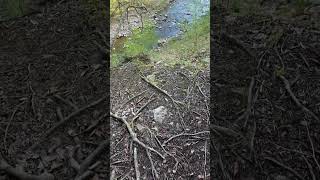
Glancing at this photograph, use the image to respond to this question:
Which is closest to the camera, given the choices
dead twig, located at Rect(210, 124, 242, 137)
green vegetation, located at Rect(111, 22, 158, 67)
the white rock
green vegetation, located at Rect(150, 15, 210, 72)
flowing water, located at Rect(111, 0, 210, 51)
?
dead twig, located at Rect(210, 124, 242, 137)

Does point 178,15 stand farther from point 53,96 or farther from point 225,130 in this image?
point 225,130

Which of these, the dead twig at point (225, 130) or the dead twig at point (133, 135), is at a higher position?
the dead twig at point (225, 130)

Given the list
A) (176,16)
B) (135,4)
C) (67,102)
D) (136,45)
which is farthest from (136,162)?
(135,4)

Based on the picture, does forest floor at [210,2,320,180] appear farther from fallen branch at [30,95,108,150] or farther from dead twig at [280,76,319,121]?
fallen branch at [30,95,108,150]

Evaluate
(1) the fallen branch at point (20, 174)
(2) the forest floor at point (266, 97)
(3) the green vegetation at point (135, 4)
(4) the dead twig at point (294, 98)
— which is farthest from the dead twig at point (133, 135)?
(3) the green vegetation at point (135, 4)

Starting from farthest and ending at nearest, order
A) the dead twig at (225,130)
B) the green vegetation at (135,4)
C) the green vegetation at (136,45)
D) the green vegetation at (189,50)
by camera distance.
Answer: the green vegetation at (135,4)
the green vegetation at (136,45)
the green vegetation at (189,50)
the dead twig at (225,130)

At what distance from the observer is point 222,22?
4301mm

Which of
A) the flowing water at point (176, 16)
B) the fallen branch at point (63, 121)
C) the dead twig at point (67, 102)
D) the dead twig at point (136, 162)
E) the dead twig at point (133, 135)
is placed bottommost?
the dead twig at point (136, 162)

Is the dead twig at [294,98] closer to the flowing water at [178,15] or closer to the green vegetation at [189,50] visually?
the green vegetation at [189,50]

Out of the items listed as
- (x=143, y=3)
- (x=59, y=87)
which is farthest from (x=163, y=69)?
(x=143, y=3)

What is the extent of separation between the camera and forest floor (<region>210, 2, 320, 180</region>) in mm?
2732

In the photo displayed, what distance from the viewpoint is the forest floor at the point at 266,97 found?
108 inches

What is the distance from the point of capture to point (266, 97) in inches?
127

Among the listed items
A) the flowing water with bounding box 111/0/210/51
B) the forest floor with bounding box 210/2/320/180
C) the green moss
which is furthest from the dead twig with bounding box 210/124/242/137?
the flowing water with bounding box 111/0/210/51
